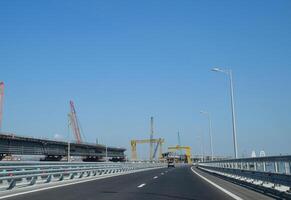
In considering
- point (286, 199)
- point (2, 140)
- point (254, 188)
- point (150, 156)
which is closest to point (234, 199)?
point (286, 199)

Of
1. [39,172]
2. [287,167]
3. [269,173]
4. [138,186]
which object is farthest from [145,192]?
[39,172]

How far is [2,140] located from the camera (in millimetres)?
72312

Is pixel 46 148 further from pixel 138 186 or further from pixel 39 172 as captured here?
pixel 138 186

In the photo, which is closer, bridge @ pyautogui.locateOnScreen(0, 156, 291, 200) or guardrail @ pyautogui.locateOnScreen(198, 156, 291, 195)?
guardrail @ pyautogui.locateOnScreen(198, 156, 291, 195)

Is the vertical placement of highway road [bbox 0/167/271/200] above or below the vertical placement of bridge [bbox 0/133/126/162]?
below

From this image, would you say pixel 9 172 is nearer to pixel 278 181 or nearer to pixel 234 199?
pixel 234 199

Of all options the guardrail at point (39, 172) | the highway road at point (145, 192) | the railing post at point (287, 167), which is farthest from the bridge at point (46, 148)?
the railing post at point (287, 167)

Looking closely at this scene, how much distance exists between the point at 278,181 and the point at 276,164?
3.81ft

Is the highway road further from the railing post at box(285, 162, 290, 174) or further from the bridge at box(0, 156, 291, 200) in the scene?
the railing post at box(285, 162, 290, 174)

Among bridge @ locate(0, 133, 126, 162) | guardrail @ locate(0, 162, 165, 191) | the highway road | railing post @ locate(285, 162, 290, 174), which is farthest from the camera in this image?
bridge @ locate(0, 133, 126, 162)

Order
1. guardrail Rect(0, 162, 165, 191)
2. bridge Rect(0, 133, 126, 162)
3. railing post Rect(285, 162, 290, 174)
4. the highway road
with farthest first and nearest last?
bridge Rect(0, 133, 126, 162) → guardrail Rect(0, 162, 165, 191) → the highway road → railing post Rect(285, 162, 290, 174)

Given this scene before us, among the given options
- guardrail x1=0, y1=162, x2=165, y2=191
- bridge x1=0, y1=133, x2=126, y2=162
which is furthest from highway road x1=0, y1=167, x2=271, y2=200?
bridge x1=0, y1=133, x2=126, y2=162

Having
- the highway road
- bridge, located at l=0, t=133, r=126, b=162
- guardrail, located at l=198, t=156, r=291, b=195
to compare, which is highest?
bridge, located at l=0, t=133, r=126, b=162

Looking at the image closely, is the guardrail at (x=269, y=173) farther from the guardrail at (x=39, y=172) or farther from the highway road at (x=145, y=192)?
the guardrail at (x=39, y=172)
